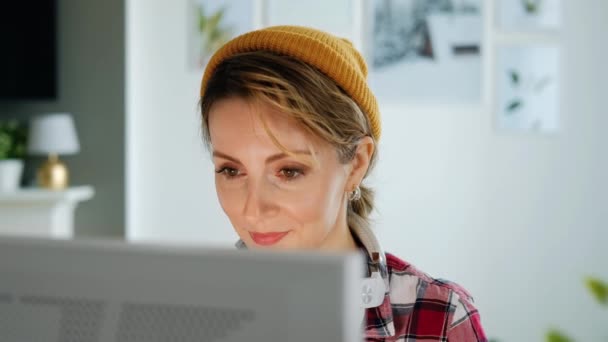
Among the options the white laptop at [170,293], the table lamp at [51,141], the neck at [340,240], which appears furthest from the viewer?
the table lamp at [51,141]

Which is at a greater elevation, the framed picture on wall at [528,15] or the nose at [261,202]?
the framed picture on wall at [528,15]

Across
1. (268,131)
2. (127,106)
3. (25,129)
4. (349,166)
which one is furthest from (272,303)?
(25,129)

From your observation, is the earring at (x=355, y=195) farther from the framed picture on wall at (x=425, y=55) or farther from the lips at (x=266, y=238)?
the framed picture on wall at (x=425, y=55)

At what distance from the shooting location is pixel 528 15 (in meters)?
3.81

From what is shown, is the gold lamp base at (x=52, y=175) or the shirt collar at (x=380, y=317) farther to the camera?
the gold lamp base at (x=52, y=175)

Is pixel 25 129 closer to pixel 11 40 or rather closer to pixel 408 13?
pixel 11 40

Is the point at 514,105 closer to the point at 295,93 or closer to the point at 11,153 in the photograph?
the point at 11,153

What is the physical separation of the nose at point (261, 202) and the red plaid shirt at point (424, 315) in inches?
8.3

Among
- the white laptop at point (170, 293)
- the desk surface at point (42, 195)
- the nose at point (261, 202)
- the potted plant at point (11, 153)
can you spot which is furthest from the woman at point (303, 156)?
the potted plant at point (11, 153)

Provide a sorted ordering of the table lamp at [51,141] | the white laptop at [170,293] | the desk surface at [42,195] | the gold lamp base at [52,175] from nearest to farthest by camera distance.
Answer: the white laptop at [170,293] < the desk surface at [42,195] < the table lamp at [51,141] < the gold lamp base at [52,175]

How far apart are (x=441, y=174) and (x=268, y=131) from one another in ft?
9.76

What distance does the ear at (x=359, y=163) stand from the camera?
108 centimetres

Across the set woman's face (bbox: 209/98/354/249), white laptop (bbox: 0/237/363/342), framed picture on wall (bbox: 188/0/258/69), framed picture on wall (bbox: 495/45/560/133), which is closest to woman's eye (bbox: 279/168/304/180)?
woman's face (bbox: 209/98/354/249)

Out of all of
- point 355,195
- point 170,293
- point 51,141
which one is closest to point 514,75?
point 51,141
